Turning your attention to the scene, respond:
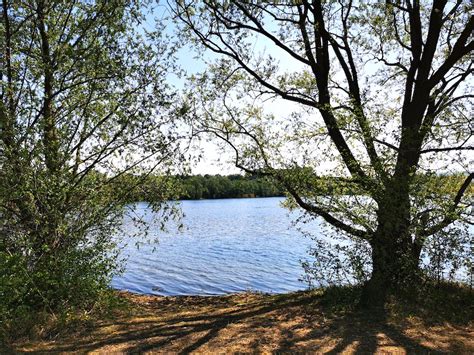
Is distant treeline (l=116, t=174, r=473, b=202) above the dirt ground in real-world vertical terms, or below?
above

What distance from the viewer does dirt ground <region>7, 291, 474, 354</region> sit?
5484 mm

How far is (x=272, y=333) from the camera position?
610cm

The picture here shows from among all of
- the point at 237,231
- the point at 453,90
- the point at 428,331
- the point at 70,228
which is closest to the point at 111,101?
the point at 70,228

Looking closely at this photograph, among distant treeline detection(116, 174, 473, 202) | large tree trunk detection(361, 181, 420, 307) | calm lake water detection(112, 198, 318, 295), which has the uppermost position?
distant treeline detection(116, 174, 473, 202)

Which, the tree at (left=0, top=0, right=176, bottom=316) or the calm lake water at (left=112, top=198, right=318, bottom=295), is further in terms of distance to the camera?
the calm lake water at (left=112, top=198, right=318, bottom=295)

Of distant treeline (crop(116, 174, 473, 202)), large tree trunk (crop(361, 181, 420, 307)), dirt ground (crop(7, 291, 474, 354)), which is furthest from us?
distant treeline (crop(116, 174, 473, 202))

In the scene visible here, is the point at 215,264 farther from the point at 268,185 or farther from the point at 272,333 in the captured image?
the point at 272,333

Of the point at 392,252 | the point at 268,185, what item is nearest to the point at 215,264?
the point at 268,185

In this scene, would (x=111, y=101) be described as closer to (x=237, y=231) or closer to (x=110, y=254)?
(x=110, y=254)

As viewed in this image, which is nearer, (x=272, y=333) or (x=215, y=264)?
(x=272, y=333)

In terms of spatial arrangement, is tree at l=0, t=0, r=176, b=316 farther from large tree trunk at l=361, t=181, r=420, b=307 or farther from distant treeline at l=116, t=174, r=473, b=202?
large tree trunk at l=361, t=181, r=420, b=307

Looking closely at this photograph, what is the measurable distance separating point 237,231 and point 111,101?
943 inches

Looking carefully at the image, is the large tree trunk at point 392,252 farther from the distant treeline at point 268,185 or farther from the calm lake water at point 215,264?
the calm lake water at point 215,264

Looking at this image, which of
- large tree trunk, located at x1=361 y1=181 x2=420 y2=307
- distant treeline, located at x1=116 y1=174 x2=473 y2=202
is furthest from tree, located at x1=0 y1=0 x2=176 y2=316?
large tree trunk, located at x1=361 y1=181 x2=420 y2=307
